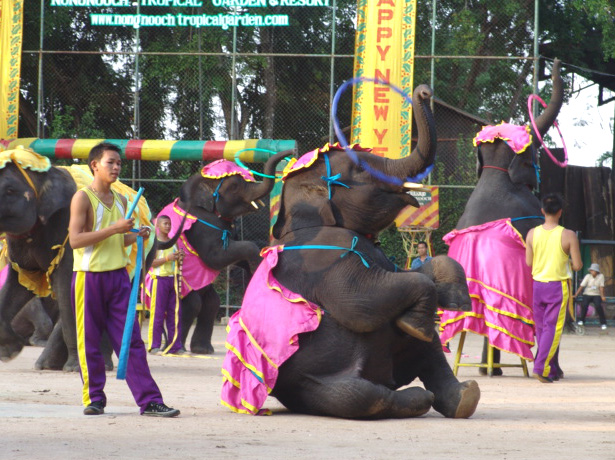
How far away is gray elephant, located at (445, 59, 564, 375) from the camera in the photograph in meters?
9.91

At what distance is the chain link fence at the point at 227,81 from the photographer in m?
23.1

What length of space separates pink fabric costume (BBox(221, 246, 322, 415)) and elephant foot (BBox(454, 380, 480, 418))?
39.7 inches

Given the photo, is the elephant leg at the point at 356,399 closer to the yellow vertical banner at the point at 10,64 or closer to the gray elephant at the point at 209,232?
the gray elephant at the point at 209,232

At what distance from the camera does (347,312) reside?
6.31 m

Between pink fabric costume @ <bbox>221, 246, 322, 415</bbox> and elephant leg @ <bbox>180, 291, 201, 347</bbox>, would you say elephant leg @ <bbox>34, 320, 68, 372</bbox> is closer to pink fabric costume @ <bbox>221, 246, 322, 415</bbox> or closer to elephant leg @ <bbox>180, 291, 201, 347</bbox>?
elephant leg @ <bbox>180, 291, 201, 347</bbox>

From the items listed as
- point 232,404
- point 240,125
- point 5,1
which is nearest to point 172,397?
point 232,404

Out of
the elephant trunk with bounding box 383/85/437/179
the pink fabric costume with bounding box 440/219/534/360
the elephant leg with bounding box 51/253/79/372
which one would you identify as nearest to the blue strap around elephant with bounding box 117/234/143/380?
the elephant trunk with bounding box 383/85/437/179

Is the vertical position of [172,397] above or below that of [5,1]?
below

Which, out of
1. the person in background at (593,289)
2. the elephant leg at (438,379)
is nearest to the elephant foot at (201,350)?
the elephant leg at (438,379)

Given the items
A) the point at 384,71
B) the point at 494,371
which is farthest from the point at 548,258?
the point at 384,71

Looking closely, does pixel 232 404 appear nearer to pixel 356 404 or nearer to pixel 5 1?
pixel 356 404

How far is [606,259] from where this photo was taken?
23078 millimetres

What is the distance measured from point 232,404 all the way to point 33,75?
1925 cm

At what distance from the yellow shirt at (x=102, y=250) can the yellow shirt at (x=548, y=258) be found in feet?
14.1
